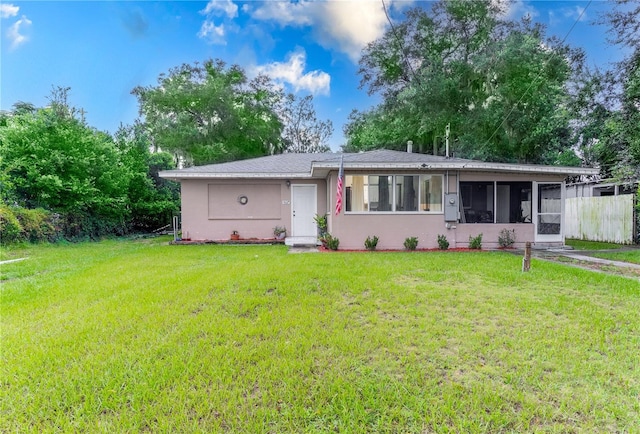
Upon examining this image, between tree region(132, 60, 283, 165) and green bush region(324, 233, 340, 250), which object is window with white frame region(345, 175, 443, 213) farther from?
tree region(132, 60, 283, 165)

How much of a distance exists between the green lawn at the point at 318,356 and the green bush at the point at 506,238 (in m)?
4.62

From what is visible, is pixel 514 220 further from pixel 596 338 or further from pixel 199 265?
pixel 199 265

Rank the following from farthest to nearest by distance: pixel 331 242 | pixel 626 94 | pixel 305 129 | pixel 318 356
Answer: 1. pixel 305 129
2. pixel 626 94
3. pixel 331 242
4. pixel 318 356

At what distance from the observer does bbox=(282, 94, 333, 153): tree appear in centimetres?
3133

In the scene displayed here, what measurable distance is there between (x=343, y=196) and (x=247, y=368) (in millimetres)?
7599

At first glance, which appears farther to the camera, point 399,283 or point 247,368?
point 399,283

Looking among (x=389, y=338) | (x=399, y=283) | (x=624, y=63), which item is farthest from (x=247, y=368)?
(x=624, y=63)

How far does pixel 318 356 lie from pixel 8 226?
11.1 m

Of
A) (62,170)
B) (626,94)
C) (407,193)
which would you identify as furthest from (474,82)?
(62,170)

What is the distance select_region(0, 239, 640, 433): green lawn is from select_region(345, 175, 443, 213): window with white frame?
15.6ft

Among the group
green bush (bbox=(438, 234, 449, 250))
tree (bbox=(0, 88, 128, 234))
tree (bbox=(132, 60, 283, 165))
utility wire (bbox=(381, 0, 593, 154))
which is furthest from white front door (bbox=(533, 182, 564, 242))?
tree (bbox=(132, 60, 283, 165))

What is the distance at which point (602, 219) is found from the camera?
12.2 m

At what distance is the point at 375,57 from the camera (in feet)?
64.2

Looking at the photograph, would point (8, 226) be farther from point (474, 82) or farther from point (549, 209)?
point (474, 82)
